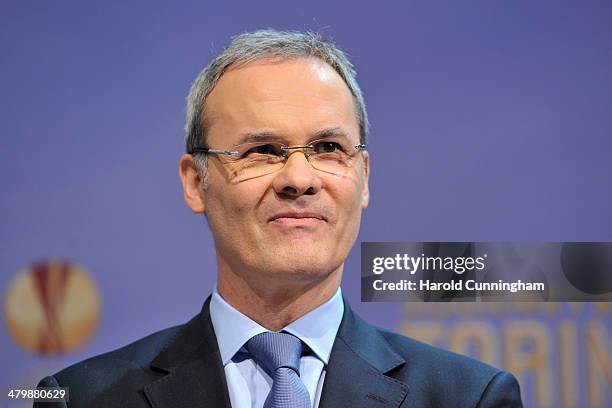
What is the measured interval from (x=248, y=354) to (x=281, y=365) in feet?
0.42

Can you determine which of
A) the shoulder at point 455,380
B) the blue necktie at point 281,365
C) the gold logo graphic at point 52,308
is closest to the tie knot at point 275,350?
the blue necktie at point 281,365

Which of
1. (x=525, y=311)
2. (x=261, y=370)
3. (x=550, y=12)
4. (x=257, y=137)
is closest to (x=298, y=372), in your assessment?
(x=261, y=370)

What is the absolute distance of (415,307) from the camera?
8.52 ft

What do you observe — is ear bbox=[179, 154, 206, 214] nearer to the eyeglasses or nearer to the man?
the man

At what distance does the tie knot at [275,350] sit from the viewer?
1.90 metres

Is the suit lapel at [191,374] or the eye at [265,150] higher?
the eye at [265,150]

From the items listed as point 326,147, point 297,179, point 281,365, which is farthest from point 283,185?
point 281,365

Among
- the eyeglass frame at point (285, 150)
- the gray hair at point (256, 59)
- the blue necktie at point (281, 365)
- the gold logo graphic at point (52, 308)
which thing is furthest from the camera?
the gold logo graphic at point (52, 308)

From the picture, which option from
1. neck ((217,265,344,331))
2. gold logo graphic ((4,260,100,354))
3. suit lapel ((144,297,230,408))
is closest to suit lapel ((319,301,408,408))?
neck ((217,265,344,331))

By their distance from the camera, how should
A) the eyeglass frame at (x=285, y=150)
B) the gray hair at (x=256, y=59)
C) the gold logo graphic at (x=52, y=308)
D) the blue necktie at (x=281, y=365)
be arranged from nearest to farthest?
the blue necktie at (x=281, y=365) → the eyeglass frame at (x=285, y=150) → the gray hair at (x=256, y=59) → the gold logo graphic at (x=52, y=308)

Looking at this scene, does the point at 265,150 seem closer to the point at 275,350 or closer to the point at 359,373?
the point at 275,350

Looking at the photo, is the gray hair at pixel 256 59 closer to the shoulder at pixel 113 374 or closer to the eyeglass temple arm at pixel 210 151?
the eyeglass temple arm at pixel 210 151

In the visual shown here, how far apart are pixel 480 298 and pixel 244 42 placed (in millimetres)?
1171

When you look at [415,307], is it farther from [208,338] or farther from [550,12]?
[550,12]
